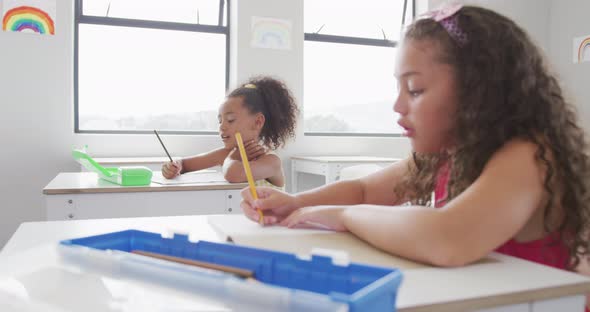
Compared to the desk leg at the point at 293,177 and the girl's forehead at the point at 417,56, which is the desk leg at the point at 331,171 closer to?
the desk leg at the point at 293,177

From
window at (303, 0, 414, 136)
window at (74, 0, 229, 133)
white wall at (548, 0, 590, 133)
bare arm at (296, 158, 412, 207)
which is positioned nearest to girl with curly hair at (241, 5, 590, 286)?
bare arm at (296, 158, 412, 207)

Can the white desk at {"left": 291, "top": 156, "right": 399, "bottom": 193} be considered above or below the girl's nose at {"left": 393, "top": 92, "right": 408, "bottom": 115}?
below

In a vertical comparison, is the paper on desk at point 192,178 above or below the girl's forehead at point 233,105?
below

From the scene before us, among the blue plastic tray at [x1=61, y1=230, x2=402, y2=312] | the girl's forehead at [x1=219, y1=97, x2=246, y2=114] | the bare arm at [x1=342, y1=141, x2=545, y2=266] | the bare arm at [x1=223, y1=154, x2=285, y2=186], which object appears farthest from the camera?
the girl's forehead at [x1=219, y1=97, x2=246, y2=114]

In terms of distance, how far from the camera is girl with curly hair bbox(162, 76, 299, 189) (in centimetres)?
207

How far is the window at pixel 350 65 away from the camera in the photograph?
4.33 m

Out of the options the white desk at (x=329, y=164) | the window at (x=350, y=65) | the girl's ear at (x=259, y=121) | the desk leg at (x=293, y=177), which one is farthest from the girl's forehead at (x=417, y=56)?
the window at (x=350, y=65)

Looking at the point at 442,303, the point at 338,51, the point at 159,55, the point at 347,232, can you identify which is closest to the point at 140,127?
the point at 159,55

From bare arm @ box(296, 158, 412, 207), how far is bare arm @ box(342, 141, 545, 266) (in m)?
0.35

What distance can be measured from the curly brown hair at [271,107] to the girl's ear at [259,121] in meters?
0.02

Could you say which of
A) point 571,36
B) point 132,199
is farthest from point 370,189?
point 571,36

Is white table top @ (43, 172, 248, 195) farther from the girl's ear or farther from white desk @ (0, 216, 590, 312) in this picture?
white desk @ (0, 216, 590, 312)

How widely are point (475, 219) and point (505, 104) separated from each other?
0.87ft

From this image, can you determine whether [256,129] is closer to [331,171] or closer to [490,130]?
[331,171]
